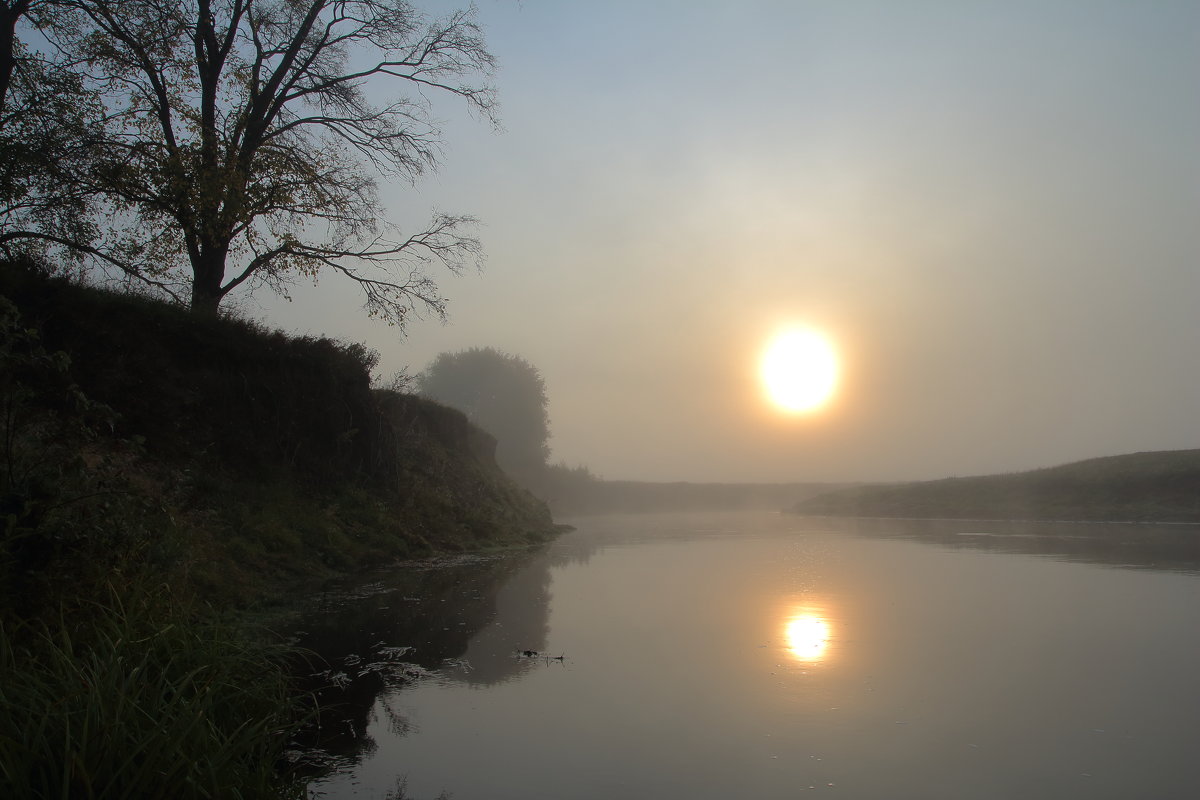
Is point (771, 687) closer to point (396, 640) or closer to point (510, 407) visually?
point (396, 640)

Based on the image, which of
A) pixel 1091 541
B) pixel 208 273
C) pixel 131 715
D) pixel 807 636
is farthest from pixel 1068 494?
pixel 131 715

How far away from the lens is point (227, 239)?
15047mm

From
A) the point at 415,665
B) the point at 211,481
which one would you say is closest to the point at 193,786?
the point at 415,665

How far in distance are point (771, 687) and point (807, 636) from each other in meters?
2.16

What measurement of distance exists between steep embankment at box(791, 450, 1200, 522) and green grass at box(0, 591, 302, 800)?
31773 millimetres

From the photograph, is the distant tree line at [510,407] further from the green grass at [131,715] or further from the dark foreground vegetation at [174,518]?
the green grass at [131,715]

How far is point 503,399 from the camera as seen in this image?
67938mm

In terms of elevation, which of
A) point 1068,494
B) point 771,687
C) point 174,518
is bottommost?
point 771,687

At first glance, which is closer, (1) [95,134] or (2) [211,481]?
(2) [211,481]

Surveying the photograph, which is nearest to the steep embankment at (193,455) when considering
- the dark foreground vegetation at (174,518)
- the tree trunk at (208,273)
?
the dark foreground vegetation at (174,518)

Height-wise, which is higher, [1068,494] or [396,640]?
[1068,494]

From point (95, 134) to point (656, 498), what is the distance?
60.7m

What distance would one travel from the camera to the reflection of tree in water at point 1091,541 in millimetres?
14586

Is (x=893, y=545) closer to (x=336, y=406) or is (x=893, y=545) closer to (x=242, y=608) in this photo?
(x=336, y=406)
